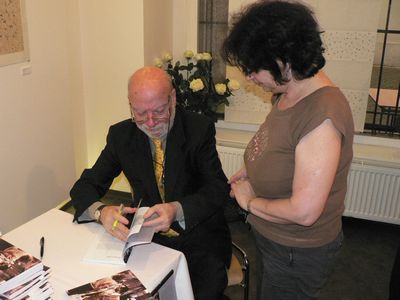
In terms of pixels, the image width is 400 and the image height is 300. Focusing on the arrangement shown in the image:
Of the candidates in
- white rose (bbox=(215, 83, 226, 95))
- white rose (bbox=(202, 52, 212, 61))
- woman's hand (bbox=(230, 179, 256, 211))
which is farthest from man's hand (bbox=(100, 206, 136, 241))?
white rose (bbox=(202, 52, 212, 61))

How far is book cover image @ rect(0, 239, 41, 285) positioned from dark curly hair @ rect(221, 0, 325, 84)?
910 mm

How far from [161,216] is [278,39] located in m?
0.77

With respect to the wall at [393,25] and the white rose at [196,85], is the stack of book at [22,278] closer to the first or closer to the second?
the white rose at [196,85]

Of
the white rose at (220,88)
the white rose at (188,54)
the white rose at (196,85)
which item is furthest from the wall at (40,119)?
the white rose at (220,88)

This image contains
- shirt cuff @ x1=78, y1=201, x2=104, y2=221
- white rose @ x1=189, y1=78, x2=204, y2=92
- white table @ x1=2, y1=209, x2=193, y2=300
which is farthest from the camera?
white rose @ x1=189, y1=78, x2=204, y2=92

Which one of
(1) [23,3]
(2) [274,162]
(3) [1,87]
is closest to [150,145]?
(2) [274,162]

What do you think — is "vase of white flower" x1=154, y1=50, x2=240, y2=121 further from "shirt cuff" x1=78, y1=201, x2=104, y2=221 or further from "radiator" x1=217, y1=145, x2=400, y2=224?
"shirt cuff" x1=78, y1=201, x2=104, y2=221

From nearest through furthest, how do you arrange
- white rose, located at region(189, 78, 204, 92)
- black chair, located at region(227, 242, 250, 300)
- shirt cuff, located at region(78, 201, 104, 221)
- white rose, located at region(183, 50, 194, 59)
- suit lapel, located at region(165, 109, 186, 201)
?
1. shirt cuff, located at region(78, 201, 104, 221)
2. suit lapel, located at region(165, 109, 186, 201)
3. black chair, located at region(227, 242, 250, 300)
4. white rose, located at region(189, 78, 204, 92)
5. white rose, located at region(183, 50, 194, 59)

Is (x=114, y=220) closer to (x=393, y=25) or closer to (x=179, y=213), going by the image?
(x=179, y=213)

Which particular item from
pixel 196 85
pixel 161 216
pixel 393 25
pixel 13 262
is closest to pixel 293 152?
pixel 161 216

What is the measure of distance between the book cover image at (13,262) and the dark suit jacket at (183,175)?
18.5 inches

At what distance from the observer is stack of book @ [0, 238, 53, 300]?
1.21 metres

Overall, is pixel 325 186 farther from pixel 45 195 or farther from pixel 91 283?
pixel 45 195

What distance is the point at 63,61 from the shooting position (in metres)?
3.28
